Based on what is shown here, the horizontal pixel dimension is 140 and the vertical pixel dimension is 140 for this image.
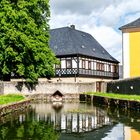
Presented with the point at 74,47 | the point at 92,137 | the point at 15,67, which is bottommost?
the point at 92,137

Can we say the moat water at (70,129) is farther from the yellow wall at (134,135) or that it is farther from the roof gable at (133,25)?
the roof gable at (133,25)

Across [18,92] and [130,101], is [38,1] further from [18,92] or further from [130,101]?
[130,101]

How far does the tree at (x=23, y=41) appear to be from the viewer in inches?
1825

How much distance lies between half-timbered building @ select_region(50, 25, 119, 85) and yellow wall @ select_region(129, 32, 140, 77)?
10.9 meters

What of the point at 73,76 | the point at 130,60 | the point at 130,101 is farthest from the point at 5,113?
the point at 73,76

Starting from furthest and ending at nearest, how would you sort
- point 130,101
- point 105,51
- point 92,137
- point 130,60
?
point 105,51, point 130,60, point 130,101, point 92,137

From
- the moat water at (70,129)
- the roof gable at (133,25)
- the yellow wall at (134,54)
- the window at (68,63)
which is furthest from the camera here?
the window at (68,63)

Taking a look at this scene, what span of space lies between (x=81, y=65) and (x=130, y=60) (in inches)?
449

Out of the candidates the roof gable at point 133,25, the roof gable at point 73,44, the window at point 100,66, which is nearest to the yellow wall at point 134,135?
the roof gable at point 133,25

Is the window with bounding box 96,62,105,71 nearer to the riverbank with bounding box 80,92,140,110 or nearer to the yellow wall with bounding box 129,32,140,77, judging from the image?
the yellow wall with bounding box 129,32,140,77

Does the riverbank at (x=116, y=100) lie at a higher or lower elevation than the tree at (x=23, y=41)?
lower

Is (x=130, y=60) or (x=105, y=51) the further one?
(x=105, y=51)

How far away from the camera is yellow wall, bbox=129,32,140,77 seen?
177 ft

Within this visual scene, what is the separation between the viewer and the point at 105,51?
250 feet
